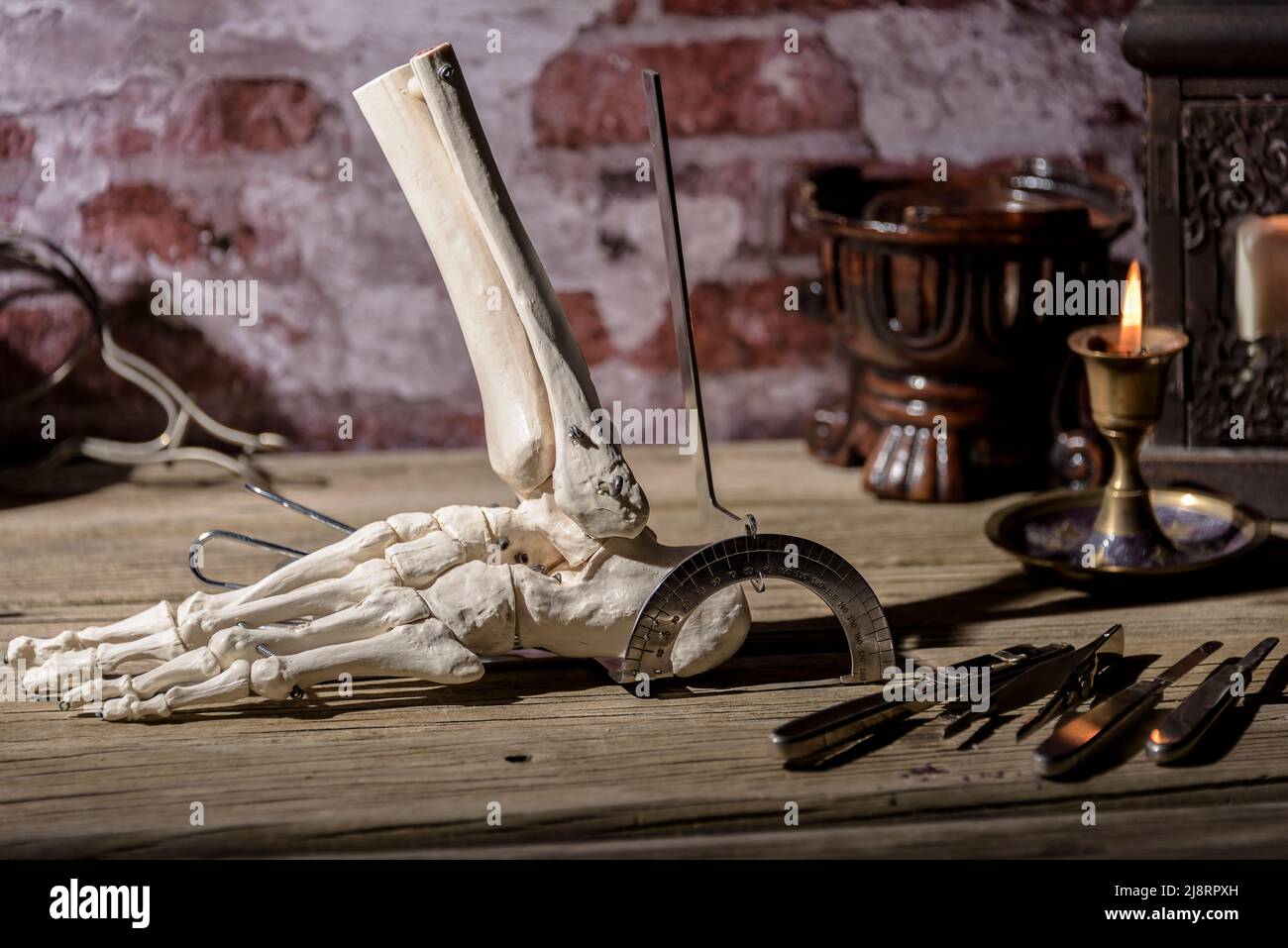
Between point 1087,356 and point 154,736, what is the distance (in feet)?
2.69

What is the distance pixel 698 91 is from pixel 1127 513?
29.6 inches

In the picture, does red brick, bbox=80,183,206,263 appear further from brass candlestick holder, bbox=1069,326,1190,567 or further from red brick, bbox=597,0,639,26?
brass candlestick holder, bbox=1069,326,1190,567

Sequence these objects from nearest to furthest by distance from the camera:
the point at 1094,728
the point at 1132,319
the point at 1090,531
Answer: the point at 1094,728 < the point at 1132,319 < the point at 1090,531

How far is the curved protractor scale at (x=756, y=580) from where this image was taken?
109cm

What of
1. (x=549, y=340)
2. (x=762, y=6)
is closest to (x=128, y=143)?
(x=762, y=6)

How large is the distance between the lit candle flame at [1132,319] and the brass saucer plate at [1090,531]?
19cm

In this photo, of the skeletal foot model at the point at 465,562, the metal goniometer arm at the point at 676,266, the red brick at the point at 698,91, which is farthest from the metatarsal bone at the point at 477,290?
the red brick at the point at 698,91

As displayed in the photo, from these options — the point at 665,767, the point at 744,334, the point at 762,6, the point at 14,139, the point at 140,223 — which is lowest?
the point at 665,767

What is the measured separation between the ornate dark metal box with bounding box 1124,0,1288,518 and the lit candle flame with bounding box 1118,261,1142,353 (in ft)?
0.69

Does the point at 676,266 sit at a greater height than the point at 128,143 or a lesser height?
lesser

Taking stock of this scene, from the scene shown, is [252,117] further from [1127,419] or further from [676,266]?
[1127,419]

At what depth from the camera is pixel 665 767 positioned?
3.46 ft

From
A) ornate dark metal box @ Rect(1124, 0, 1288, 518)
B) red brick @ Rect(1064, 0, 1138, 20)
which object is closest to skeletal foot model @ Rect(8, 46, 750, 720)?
ornate dark metal box @ Rect(1124, 0, 1288, 518)
